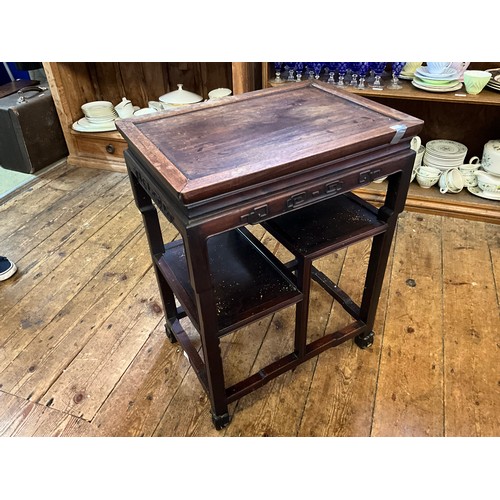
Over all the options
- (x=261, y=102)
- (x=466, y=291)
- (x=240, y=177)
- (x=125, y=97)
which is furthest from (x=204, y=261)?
(x=125, y=97)

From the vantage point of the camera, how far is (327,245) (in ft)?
3.56

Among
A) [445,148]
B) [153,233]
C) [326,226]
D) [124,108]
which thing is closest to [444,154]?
[445,148]

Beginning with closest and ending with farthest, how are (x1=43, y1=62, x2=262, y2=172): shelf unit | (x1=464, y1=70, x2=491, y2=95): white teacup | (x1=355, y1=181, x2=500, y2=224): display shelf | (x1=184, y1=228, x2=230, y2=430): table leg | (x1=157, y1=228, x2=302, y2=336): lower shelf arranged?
(x1=184, y1=228, x2=230, y2=430): table leg → (x1=157, y1=228, x2=302, y2=336): lower shelf → (x1=464, y1=70, x2=491, y2=95): white teacup → (x1=355, y1=181, x2=500, y2=224): display shelf → (x1=43, y1=62, x2=262, y2=172): shelf unit

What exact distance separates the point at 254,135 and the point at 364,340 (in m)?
0.82

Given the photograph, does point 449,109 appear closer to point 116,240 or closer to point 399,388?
point 399,388

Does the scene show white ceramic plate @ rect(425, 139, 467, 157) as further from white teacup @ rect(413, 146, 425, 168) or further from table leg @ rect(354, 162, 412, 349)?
table leg @ rect(354, 162, 412, 349)

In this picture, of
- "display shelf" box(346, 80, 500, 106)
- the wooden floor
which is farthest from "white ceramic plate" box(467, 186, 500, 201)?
"display shelf" box(346, 80, 500, 106)

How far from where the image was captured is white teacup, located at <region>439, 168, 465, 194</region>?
6.86 ft

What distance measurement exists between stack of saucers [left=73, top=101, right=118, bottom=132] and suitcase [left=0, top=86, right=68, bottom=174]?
0.19 metres

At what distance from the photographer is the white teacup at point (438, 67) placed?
188cm

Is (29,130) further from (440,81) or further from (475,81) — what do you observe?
(475,81)

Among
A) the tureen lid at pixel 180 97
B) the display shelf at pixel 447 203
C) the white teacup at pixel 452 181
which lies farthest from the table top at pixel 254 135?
the tureen lid at pixel 180 97

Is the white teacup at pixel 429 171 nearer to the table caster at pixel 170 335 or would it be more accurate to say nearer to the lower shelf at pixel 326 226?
the lower shelf at pixel 326 226

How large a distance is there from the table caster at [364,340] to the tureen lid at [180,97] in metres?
1.68
